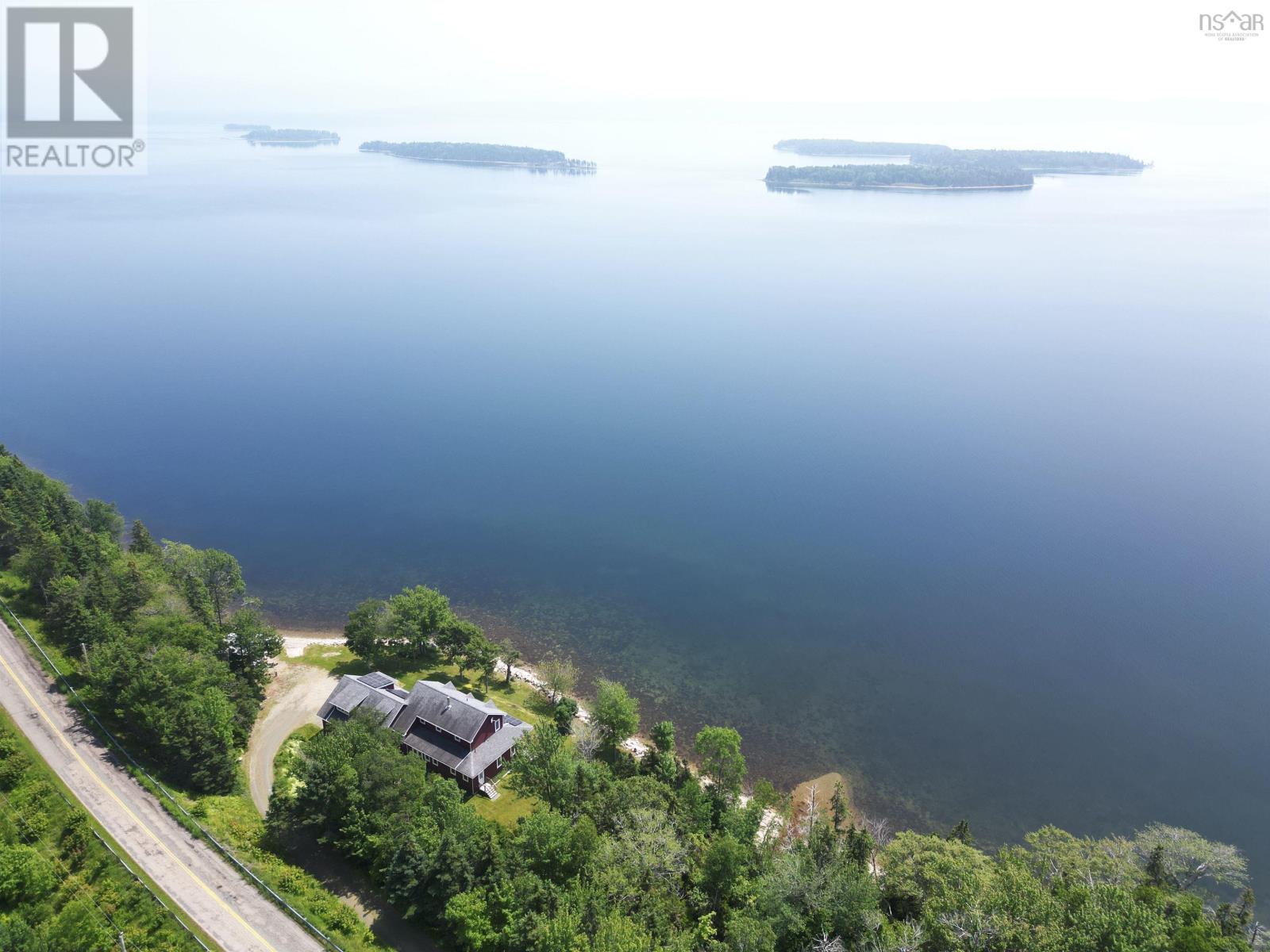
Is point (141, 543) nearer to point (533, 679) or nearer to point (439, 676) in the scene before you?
point (439, 676)

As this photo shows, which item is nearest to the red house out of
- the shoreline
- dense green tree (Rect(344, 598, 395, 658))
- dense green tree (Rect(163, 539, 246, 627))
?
dense green tree (Rect(344, 598, 395, 658))

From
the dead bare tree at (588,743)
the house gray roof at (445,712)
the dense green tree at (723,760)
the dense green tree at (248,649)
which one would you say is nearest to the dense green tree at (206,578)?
the dense green tree at (248,649)

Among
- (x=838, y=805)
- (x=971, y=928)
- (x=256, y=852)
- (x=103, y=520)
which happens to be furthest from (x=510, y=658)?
(x=103, y=520)

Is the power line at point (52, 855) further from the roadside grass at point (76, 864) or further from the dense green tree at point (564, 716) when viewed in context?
the dense green tree at point (564, 716)

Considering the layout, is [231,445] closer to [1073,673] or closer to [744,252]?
[1073,673]

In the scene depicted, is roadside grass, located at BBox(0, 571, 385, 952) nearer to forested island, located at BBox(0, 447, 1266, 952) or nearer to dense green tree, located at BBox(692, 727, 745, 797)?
forested island, located at BBox(0, 447, 1266, 952)
